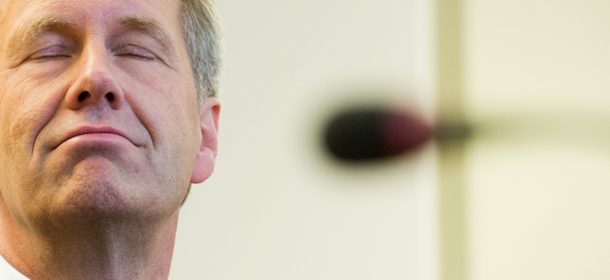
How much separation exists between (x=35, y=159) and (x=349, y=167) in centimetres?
33

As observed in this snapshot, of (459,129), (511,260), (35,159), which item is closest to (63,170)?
(35,159)

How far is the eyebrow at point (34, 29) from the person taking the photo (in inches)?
25.5

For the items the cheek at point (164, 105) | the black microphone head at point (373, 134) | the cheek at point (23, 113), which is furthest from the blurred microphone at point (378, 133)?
the cheek at point (23, 113)

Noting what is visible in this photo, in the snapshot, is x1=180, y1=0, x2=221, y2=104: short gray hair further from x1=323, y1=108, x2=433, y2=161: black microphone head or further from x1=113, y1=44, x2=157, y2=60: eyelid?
x1=323, y1=108, x2=433, y2=161: black microphone head

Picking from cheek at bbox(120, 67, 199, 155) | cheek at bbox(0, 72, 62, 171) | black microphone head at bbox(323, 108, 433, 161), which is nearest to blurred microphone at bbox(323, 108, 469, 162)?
black microphone head at bbox(323, 108, 433, 161)

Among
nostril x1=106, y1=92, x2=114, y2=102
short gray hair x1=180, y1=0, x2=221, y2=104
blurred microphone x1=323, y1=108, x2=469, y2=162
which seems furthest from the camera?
short gray hair x1=180, y1=0, x2=221, y2=104

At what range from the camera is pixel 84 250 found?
639 millimetres

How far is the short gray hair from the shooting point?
76 cm

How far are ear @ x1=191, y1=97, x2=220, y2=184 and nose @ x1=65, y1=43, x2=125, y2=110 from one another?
0.18m

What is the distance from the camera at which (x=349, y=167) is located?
0.56 metres

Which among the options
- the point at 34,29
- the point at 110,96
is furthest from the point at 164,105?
the point at 34,29

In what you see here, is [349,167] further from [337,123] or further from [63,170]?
[63,170]

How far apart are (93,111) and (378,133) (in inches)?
11.5

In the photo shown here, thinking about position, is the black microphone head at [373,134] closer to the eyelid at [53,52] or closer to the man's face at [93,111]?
the man's face at [93,111]
